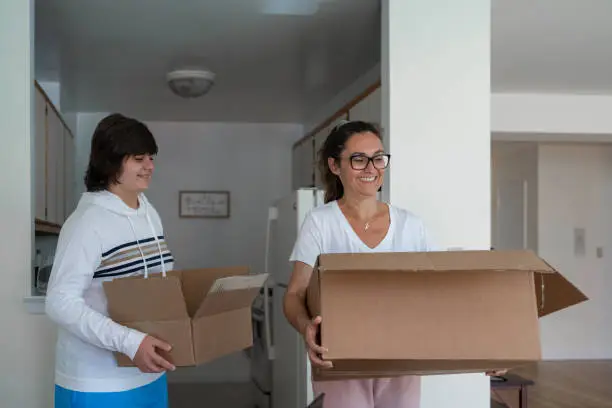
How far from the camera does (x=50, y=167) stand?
436 centimetres

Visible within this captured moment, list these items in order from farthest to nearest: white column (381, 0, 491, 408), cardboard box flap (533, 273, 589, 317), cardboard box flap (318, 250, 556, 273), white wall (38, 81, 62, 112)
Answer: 1. white wall (38, 81, 62, 112)
2. white column (381, 0, 491, 408)
3. cardboard box flap (533, 273, 589, 317)
4. cardboard box flap (318, 250, 556, 273)

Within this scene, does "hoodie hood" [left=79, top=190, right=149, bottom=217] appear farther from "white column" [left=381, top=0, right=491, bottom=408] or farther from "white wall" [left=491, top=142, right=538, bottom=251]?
"white wall" [left=491, top=142, right=538, bottom=251]

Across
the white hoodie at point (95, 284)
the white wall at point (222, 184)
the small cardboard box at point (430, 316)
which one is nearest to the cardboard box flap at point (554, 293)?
the small cardboard box at point (430, 316)

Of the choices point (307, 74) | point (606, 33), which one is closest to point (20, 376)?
point (307, 74)

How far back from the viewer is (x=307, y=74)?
4.79 m

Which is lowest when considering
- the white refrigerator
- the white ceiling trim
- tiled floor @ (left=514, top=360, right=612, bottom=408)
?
tiled floor @ (left=514, top=360, right=612, bottom=408)

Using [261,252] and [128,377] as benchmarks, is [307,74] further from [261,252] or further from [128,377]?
[128,377]

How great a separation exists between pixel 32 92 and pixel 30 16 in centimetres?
29

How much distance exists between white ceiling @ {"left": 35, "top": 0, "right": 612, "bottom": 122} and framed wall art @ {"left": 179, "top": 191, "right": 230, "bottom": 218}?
1.01m

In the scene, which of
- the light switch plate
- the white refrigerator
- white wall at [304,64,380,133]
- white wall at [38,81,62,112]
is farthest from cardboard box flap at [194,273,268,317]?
the light switch plate

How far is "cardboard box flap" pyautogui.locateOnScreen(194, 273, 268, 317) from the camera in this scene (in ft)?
5.41

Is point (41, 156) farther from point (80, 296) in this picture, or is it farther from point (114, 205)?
point (80, 296)

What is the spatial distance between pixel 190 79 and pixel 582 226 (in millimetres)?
4558

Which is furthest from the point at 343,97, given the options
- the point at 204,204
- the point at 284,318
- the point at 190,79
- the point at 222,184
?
the point at 284,318
